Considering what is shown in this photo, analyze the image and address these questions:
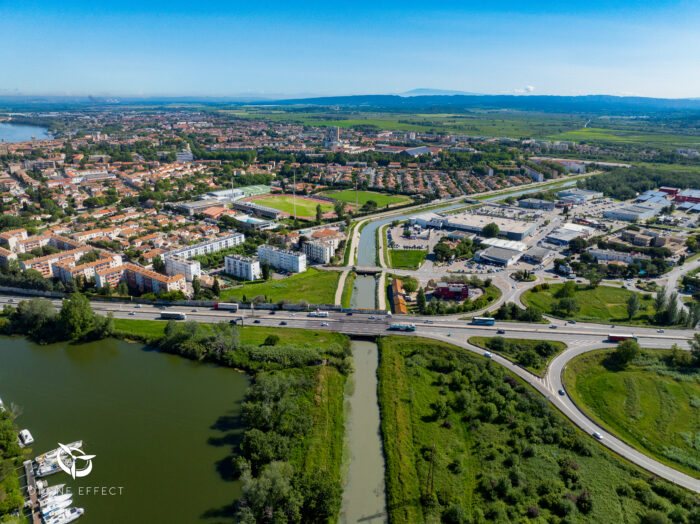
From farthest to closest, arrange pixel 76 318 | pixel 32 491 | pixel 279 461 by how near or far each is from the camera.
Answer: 1. pixel 76 318
2. pixel 279 461
3. pixel 32 491

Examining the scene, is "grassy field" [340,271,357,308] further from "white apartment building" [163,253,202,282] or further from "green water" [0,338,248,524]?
"white apartment building" [163,253,202,282]

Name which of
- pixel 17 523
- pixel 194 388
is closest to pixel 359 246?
pixel 194 388

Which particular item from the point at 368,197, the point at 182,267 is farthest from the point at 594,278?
the point at 368,197

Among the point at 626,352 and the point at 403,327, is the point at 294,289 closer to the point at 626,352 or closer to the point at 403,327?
the point at 403,327

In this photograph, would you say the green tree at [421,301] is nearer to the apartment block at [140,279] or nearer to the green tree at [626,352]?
the green tree at [626,352]

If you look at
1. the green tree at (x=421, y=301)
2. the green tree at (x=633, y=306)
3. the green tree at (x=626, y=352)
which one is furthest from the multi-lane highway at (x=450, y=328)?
the green tree at (x=633, y=306)

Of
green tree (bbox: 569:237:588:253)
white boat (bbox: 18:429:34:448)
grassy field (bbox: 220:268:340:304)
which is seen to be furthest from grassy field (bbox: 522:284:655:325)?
white boat (bbox: 18:429:34:448)
